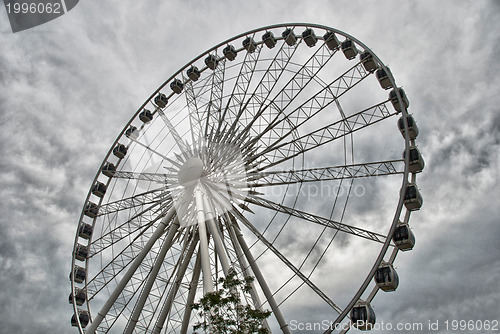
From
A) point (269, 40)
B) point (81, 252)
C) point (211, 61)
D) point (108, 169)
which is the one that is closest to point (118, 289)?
point (81, 252)

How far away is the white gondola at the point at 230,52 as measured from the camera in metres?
28.3

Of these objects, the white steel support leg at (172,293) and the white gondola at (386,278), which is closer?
the white gondola at (386,278)

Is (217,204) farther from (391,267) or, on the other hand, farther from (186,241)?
(391,267)

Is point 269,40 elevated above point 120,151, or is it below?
above

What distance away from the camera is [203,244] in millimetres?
17641

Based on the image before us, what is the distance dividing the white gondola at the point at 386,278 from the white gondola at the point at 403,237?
1.12 metres

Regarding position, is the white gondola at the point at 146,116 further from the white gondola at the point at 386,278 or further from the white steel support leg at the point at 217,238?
the white gondola at the point at 386,278

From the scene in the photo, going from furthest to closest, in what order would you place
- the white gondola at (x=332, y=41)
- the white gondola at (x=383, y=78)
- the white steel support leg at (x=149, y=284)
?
the white gondola at (x=332, y=41) → the white gondola at (x=383, y=78) → the white steel support leg at (x=149, y=284)

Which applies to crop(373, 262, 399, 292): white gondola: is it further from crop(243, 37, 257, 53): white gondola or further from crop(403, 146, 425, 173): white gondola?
crop(243, 37, 257, 53): white gondola

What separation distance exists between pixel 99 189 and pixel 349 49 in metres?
18.7

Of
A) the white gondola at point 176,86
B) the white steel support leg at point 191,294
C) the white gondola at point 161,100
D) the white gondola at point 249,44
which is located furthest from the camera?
the white gondola at point 161,100

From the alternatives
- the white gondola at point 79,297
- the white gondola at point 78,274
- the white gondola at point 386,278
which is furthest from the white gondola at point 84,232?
the white gondola at point 386,278

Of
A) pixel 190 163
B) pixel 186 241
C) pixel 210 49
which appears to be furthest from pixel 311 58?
pixel 186 241

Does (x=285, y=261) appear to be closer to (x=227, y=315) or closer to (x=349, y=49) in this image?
(x=227, y=315)
